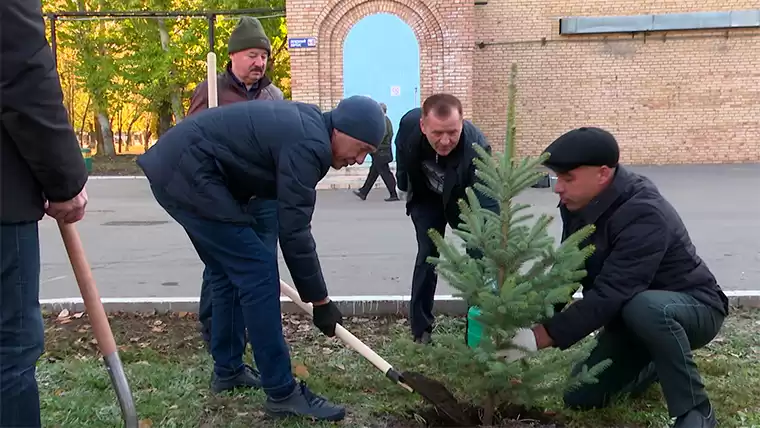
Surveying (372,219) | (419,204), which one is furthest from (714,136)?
(419,204)

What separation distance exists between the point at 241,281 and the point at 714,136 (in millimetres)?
18099

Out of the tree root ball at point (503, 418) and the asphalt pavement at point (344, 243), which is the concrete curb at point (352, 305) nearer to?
the asphalt pavement at point (344, 243)

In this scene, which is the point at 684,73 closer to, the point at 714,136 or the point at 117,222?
the point at 714,136

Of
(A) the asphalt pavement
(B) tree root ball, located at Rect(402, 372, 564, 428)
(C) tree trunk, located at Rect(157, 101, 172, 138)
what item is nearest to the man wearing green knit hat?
(A) the asphalt pavement

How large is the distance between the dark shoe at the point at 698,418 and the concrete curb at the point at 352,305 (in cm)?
208

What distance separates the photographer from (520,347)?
2709 millimetres

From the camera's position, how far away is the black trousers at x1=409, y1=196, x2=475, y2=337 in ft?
13.7

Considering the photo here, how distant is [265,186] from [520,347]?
1.33 meters

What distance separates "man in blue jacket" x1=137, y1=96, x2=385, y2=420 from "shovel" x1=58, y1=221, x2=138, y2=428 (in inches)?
20.4

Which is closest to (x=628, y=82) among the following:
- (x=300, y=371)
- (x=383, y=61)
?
(x=383, y=61)

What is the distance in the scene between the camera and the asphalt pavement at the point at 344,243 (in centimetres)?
604

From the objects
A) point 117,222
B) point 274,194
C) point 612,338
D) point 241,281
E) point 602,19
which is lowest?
point 117,222

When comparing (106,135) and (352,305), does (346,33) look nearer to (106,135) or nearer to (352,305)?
(352,305)

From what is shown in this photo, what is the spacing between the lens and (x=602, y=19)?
17.8 meters
